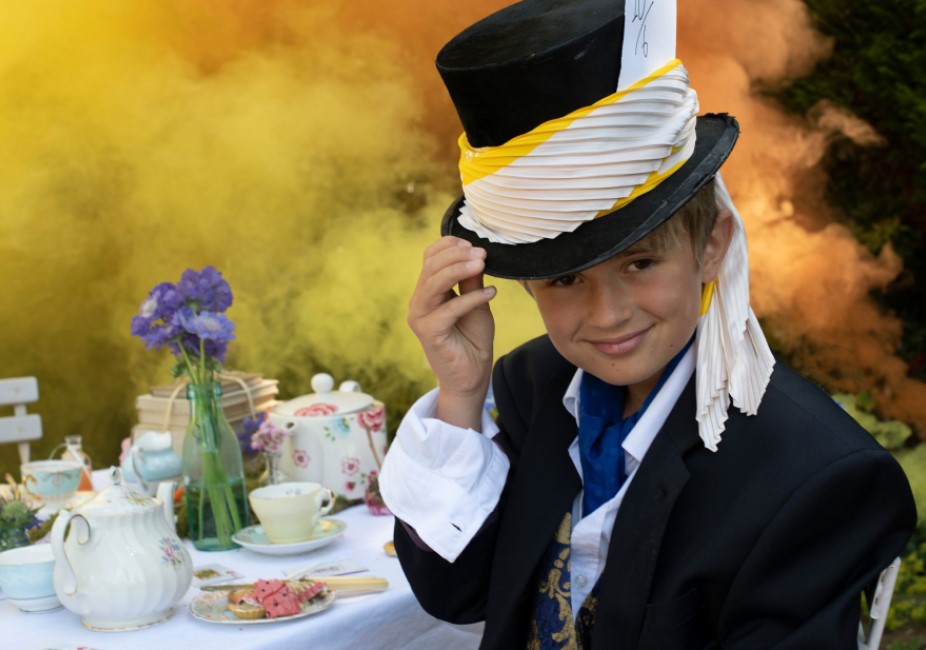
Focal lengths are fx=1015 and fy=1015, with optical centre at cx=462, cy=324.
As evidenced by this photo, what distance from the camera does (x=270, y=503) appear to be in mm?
2129

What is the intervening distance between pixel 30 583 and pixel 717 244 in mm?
1360

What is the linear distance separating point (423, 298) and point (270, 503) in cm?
75

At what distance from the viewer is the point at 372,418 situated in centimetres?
251

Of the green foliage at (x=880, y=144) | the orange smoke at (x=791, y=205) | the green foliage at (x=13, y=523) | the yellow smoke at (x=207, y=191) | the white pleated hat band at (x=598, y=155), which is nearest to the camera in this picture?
the white pleated hat band at (x=598, y=155)

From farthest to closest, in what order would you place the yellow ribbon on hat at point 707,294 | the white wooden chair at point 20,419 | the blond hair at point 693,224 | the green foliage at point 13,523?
the white wooden chair at point 20,419 < the green foliage at point 13,523 < the yellow ribbon on hat at point 707,294 < the blond hair at point 693,224

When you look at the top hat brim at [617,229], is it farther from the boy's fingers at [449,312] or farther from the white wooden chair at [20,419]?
the white wooden chair at [20,419]

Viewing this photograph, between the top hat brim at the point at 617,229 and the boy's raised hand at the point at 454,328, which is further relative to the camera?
the boy's raised hand at the point at 454,328

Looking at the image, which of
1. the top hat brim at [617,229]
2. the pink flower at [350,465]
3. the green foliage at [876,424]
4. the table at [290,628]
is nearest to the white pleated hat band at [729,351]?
the top hat brim at [617,229]

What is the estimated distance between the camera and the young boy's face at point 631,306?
4.65 feet

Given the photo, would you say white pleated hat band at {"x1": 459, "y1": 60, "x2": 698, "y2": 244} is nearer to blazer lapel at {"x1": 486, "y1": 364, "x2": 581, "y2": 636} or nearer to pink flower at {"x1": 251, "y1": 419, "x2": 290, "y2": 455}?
blazer lapel at {"x1": 486, "y1": 364, "x2": 581, "y2": 636}

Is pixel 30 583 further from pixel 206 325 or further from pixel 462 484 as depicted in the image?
pixel 462 484

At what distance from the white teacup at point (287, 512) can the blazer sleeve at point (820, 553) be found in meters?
1.05

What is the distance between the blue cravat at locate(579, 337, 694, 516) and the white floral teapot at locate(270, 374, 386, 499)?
3.03ft

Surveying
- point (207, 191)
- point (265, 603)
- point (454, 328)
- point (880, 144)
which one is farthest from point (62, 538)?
point (880, 144)
